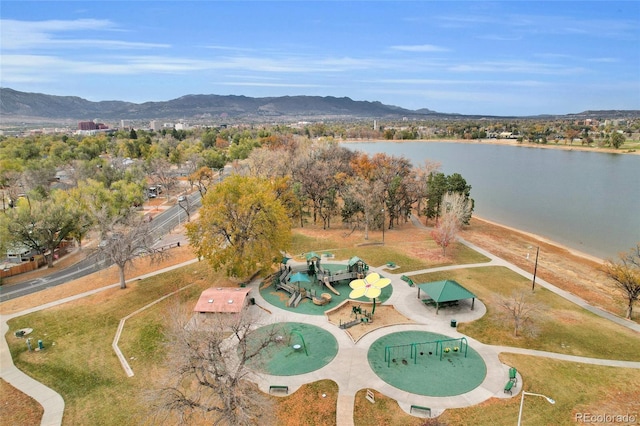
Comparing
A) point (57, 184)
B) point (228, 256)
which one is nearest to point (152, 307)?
point (228, 256)

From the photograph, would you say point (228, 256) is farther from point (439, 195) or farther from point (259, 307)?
point (439, 195)

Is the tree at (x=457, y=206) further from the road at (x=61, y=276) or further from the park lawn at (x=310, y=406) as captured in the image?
the road at (x=61, y=276)

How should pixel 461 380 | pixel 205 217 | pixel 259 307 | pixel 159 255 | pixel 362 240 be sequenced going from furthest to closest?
pixel 362 240 < pixel 159 255 < pixel 205 217 < pixel 259 307 < pixel 461 380

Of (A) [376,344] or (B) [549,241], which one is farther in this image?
(B) [549,241]

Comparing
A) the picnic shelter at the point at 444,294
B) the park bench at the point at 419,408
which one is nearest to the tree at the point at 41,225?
the picnic shelter at the point at 444,294

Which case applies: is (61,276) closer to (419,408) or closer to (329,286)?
(329,286)

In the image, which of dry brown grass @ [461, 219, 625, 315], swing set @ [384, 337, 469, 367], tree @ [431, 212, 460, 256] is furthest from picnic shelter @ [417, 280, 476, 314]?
dry brown grass @ [461, 219, 625, 315]

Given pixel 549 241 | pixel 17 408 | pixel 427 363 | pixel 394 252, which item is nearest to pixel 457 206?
pixel 394 252
